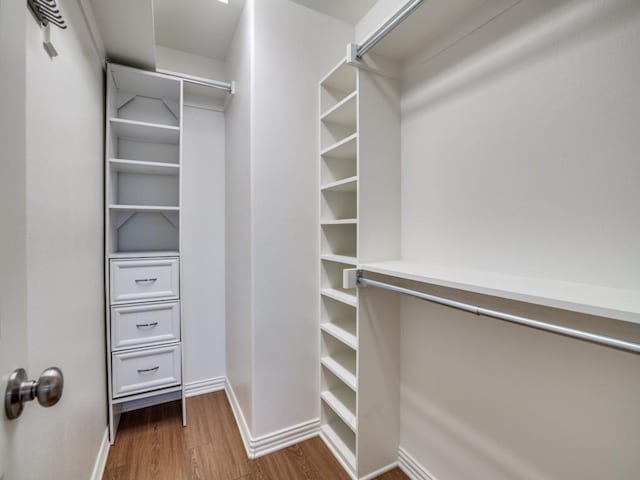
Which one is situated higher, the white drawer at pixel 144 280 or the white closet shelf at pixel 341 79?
the white closet shelf at pixel 341 79

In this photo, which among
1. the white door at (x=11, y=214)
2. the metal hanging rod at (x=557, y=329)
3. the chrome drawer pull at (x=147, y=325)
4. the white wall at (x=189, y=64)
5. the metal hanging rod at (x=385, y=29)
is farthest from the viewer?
the white wall at (x=189, y=64)

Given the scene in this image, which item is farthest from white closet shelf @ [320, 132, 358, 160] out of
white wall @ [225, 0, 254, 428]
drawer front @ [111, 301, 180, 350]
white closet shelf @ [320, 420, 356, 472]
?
white closet shelf @ [320, 420, 356, 472]

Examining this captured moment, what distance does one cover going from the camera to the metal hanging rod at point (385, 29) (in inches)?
43.9

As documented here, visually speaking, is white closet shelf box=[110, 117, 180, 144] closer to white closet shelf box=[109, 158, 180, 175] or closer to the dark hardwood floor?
white closet shelf box=[109, 158, 180, 175]

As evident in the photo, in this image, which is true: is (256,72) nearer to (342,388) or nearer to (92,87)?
(92,87)

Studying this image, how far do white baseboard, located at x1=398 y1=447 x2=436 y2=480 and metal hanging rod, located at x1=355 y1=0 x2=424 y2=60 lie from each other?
6.95 feet

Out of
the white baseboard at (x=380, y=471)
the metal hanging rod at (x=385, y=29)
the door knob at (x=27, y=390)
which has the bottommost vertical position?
the white baseboard at (x=380, y=471)

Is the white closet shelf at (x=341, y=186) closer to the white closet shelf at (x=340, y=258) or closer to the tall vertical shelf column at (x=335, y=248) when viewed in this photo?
the tall vertical shelf column at (x=335, y=248)

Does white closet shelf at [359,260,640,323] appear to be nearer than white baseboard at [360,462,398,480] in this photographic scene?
Yes

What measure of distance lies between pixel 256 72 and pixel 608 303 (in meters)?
1.84

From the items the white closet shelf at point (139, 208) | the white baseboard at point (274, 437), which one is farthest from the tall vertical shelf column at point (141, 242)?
the white baseboard at point (274, 437)

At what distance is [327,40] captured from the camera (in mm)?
1874

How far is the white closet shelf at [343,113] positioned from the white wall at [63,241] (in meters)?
1.23

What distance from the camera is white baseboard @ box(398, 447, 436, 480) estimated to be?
149 cm
